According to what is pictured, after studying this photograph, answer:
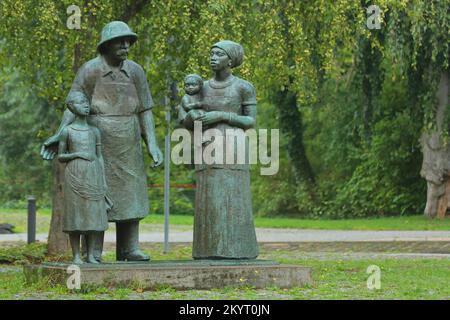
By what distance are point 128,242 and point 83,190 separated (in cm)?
108

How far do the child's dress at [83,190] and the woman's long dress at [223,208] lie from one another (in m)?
1.10

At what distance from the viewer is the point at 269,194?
42094mm

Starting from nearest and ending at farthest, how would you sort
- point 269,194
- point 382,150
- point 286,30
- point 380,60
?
point 286,30 < point 380,60 < point 382,150 < point 269,194

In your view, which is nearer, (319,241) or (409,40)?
(319,241)

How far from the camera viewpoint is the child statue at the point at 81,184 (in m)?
13.3

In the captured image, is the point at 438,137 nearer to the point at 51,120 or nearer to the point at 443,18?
the point at 443,18

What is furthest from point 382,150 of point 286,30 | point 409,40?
point 286,30

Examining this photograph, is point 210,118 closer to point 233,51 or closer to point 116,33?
point 233,51

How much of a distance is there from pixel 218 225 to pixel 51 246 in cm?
634

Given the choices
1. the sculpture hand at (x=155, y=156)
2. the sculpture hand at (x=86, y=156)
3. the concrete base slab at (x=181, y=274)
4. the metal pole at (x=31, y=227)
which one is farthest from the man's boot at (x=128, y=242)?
the metal pole at (x=31, y=227)

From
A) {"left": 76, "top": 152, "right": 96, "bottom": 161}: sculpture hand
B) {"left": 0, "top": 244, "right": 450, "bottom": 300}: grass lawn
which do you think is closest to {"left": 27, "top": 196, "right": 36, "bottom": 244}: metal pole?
{"left": 0, "top": 244, "right": 450, "bottom": 300}: grass lawn

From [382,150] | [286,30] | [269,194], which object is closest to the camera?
[286,30]

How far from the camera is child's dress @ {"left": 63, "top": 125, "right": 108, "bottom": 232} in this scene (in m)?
13.3

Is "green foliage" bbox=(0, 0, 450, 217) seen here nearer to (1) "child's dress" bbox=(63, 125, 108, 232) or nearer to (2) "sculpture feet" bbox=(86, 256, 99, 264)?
(1) "child's dress" bbox=(63, 125, 108, 232)
